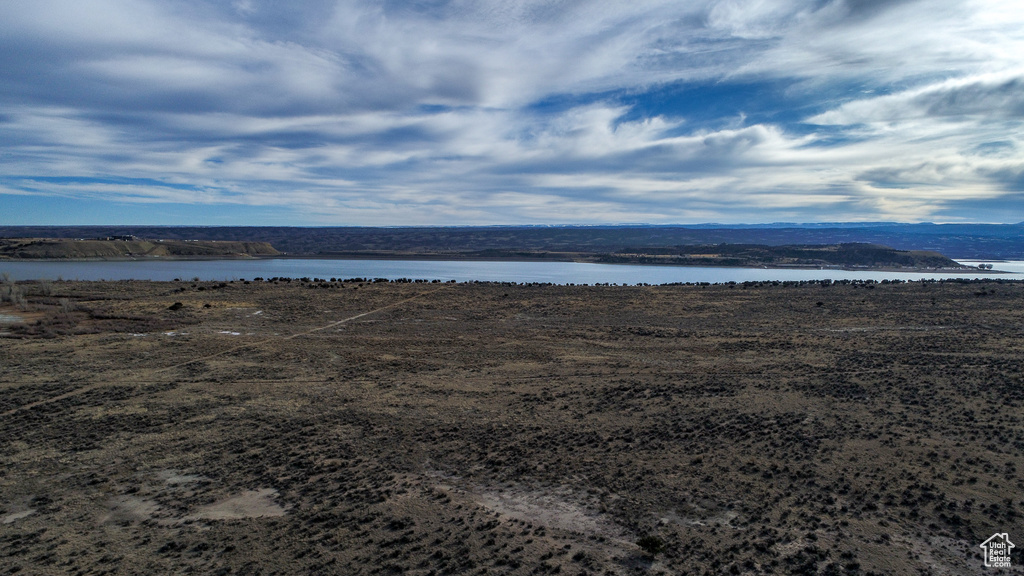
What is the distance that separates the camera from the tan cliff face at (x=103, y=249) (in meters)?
85.5

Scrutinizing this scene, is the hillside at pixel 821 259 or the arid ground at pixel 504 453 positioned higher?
the hillside at pixel 821 259

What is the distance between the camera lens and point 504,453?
34.2ft

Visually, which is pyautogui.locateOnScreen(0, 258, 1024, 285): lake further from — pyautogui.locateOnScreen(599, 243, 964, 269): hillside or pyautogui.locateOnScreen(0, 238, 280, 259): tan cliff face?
pyautogui.locateOnScreen(599, 243, 964, 269): hillside

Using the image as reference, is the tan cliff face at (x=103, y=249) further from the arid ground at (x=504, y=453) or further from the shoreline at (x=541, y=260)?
the arid ground at (x=504, y=453)

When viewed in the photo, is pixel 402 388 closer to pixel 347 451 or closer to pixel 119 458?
pixel 347 451

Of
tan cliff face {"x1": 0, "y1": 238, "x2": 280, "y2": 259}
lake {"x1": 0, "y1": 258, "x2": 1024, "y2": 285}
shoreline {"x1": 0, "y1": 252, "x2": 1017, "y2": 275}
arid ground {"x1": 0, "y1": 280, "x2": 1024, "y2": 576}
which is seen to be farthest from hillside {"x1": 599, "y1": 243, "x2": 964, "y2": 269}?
tan cliff face {"x1": 0, "y1": 238, "x2": 280, "y2": 259}

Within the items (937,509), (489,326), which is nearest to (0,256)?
(489,326)

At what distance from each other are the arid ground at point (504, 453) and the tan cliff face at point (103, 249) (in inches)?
3285

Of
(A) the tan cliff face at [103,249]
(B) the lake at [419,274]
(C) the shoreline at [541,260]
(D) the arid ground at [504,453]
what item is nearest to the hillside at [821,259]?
(C) the shoreline at [541,260]

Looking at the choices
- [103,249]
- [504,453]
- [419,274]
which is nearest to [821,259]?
[419,274]

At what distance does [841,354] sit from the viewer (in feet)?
61.8

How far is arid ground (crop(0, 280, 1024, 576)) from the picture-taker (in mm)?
7320

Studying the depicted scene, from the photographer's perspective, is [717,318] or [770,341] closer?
[770,341]

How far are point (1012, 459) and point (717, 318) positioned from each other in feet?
60.5
